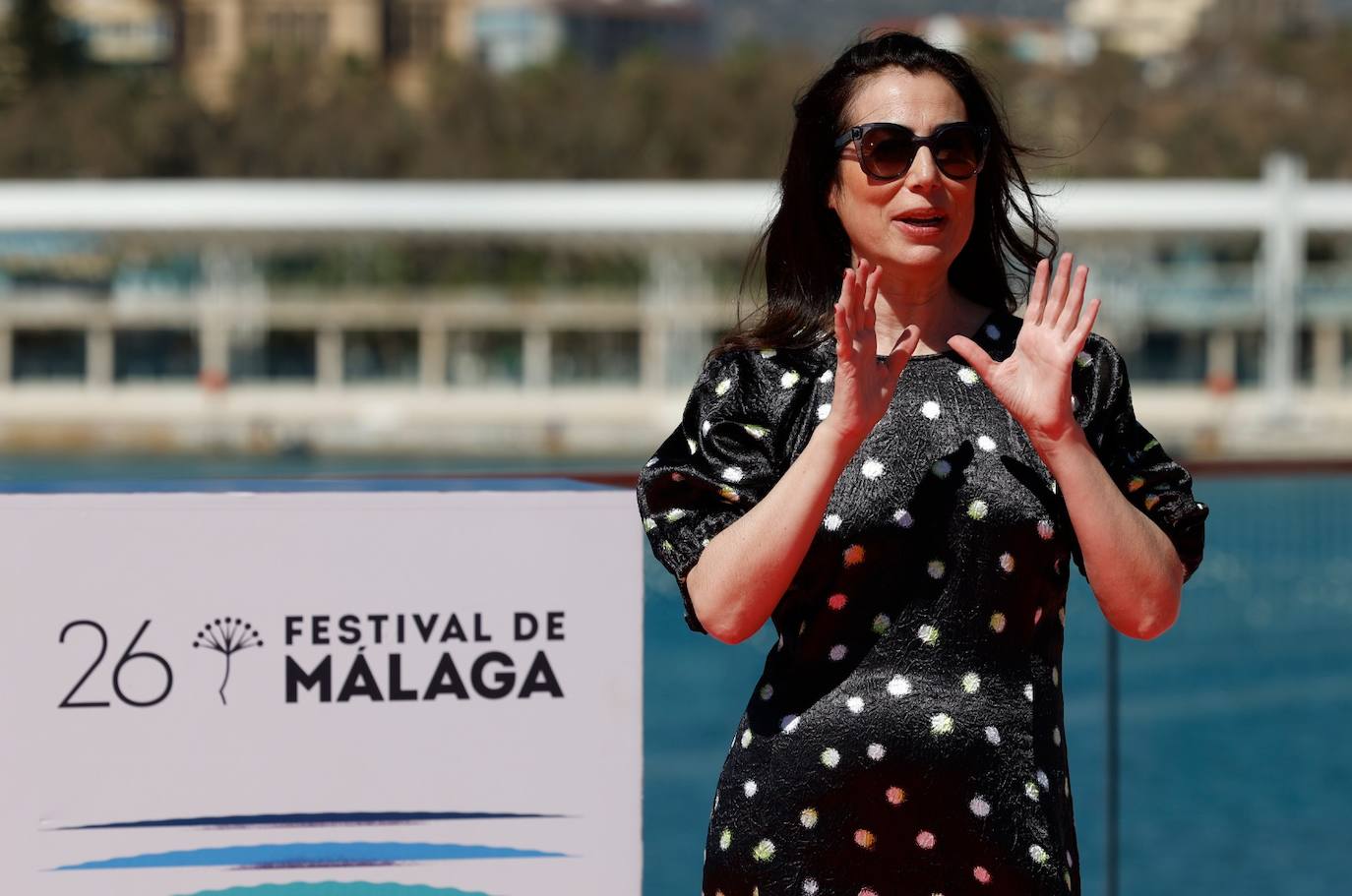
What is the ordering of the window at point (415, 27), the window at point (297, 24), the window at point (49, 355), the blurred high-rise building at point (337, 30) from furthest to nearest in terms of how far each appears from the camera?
the window at point (415, 27), the window at point (297, 24), the blurred high-rise building at point (337, 30), the window at point (49, 355)

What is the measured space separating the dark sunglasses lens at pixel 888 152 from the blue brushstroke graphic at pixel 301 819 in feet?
3.63

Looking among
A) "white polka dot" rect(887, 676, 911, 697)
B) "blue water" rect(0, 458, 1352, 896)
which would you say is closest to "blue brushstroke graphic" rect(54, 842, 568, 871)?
"blue water" rect(0, 458, 1352, 896)

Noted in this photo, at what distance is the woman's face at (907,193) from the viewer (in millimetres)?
2018

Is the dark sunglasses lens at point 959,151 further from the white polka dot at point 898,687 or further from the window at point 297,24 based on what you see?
the window at point 297,24

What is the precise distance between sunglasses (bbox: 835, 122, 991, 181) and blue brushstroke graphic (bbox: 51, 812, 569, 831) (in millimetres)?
1110

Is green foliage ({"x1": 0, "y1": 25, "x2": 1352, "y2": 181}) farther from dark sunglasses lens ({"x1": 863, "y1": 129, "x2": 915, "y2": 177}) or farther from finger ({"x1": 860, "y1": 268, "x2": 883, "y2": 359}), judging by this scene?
finger ({"x1": 860, "y1": 268, "x2": 883, "y2": 359})

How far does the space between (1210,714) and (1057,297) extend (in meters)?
4.54

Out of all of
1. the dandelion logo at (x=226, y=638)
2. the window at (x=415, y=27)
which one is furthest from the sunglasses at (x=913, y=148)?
the window at (x=415, y=27)

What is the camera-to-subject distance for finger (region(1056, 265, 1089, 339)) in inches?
75.8

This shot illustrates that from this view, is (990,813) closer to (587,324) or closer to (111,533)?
(111,533)

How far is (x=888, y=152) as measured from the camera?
2027 millimetres

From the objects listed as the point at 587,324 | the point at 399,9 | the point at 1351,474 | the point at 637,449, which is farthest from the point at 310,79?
the point at 1351,474

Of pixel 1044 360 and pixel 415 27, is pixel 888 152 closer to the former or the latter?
pixel 1044 360

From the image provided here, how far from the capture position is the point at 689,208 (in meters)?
39.0
